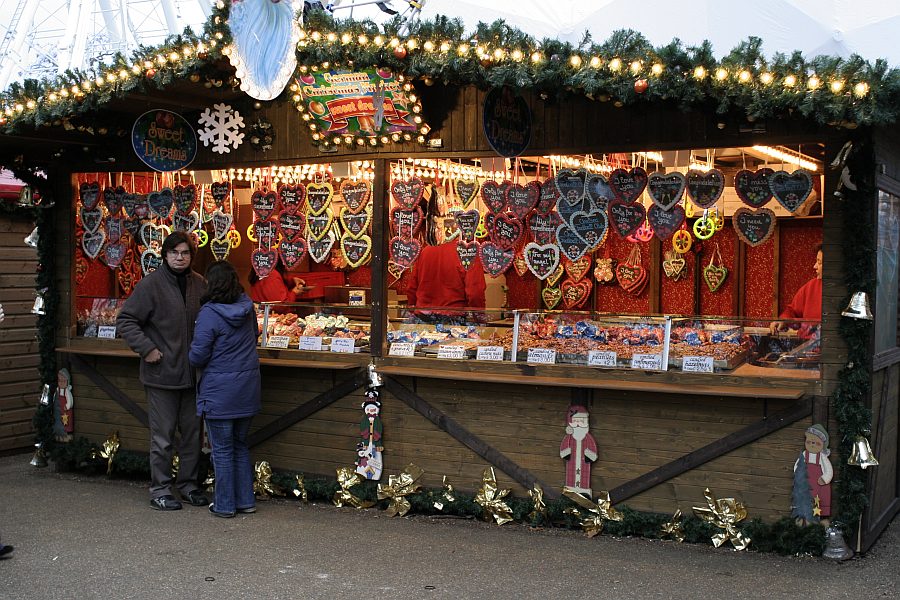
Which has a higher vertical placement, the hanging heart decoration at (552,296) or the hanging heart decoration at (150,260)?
the hanging heart decoration at (150,260)

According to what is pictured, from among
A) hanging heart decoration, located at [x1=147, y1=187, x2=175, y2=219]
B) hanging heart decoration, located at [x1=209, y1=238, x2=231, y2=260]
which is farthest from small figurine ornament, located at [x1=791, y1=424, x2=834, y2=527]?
hanging heart decoration, located at [x1=147, y1=187, x2=175, y2=219]

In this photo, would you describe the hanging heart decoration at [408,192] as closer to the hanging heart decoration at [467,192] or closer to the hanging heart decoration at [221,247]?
the hanging heart decoration at [467,192]

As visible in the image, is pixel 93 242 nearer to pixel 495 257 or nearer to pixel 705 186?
pixel 495 257

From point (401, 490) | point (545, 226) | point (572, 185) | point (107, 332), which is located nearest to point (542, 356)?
point (545, 226)

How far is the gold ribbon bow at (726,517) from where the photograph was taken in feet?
20.1

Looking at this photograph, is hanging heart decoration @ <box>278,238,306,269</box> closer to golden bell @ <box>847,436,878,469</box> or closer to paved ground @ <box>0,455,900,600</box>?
paved ground @ <box>0,455,900,600</box>

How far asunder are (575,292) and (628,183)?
4.41m

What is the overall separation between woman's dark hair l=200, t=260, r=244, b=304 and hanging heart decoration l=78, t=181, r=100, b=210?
2.37m

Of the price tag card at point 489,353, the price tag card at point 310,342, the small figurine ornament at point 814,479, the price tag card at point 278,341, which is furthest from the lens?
the price tag card at point 278,341

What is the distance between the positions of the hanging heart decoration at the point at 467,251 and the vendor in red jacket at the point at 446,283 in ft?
2.77

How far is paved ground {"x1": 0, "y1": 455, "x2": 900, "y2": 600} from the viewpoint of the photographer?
5379 mm

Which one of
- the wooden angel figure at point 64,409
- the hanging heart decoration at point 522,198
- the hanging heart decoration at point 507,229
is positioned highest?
the hanging heart decoration at point 522,198

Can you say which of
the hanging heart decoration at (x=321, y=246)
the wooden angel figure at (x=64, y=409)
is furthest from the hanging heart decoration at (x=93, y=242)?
the hanging heart decoration at (x=321, y=246)

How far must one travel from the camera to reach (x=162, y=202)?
8336 millimetres
